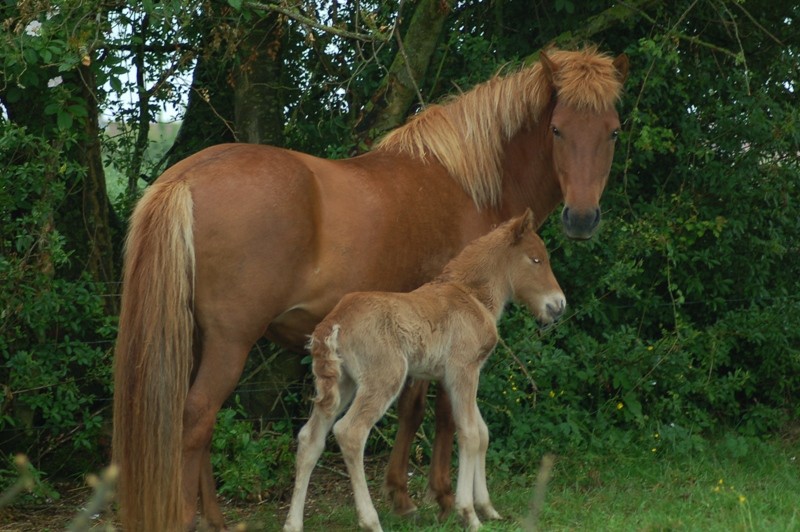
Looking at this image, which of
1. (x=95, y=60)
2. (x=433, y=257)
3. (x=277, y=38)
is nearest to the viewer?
(x=433, y=257)


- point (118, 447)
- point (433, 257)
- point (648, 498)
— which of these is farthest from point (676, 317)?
point (118, 447)

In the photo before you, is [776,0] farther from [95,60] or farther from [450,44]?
[95,60]

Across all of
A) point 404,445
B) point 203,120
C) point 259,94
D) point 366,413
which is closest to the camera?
point 366,413

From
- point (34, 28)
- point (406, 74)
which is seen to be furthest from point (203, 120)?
point (34, 28)

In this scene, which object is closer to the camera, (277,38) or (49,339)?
(49,339)

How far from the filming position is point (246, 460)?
19.5ft

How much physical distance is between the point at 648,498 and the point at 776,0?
14.1 feet

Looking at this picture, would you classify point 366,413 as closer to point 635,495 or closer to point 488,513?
point 488,513

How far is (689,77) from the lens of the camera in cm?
752

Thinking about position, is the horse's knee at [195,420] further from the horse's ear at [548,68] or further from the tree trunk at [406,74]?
the tree trunk at [406,74]

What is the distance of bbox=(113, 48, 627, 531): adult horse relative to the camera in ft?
14.1

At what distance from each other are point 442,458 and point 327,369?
1252 mm

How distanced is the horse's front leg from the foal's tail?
3.12 feet

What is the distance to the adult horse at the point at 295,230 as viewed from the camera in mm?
4285
